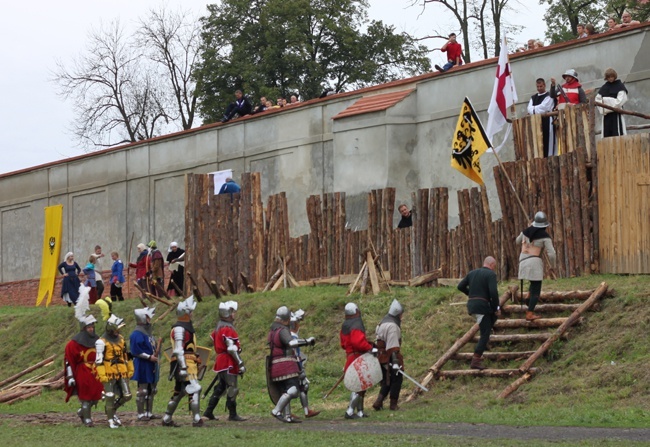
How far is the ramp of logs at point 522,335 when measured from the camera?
19219mm

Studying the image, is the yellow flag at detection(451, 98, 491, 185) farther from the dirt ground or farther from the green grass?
the dirt ground

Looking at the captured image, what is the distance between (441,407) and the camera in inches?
730

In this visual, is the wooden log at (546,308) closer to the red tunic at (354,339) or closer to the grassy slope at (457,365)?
the grassy slope at (457,365)

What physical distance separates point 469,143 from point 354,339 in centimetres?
645

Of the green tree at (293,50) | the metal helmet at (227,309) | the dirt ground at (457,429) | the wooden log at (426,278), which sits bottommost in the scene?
the dirt ground at (457,429)

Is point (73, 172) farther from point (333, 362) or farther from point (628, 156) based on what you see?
point (628, 156)

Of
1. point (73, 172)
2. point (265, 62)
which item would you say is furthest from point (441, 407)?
point (265, 62)

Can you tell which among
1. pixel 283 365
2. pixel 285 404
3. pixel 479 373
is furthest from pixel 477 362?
pixel 285 404

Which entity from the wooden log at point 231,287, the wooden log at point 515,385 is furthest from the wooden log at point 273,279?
the wooden log at point 515,385

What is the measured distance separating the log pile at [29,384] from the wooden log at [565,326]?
1014 cm

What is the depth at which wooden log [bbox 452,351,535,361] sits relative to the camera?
64.3 ft

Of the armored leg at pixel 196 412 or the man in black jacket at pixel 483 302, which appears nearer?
the armored leg at pixel 196 412

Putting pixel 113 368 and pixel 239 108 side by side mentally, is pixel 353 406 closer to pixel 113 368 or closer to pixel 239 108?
pixel 113 368

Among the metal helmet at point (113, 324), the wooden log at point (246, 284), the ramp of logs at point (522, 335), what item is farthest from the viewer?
the wooden log at point (246, 284)
